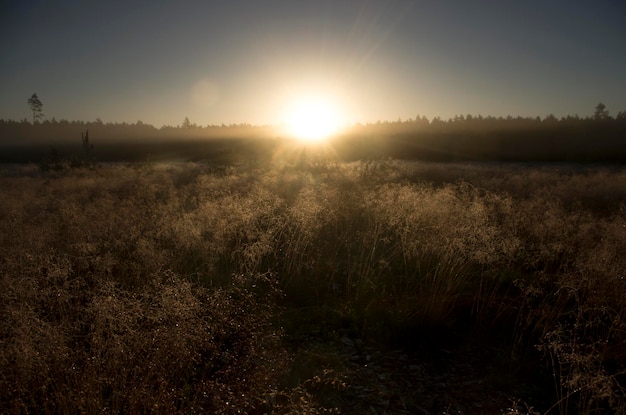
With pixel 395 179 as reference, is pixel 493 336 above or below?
below

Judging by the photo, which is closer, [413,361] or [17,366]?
[17,366]

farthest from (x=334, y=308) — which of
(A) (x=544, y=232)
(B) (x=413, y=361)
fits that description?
(A) (x=544, y=232)

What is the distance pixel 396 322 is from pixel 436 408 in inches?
44.0

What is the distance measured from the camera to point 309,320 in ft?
13.9

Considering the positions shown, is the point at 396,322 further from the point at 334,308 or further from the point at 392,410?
the point at 392,410

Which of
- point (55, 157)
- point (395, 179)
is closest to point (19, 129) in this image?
point (55, 157)

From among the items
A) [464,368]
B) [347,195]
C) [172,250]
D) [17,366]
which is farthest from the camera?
[347,195]

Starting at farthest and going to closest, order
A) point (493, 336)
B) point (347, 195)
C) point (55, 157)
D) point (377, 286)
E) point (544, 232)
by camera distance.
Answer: point (55, 157) < point (347, 195) < point (544, 232) < point (377, 286) < point (493, 336)

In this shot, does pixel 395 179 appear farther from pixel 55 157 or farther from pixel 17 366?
pixel 55 157

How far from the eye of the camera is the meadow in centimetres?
268

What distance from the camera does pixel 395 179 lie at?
44.2 ft

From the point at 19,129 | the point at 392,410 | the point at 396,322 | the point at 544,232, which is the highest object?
the point at 19,129

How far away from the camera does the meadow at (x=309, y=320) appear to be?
2.68 meters

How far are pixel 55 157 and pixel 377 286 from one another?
25067 millimetres
